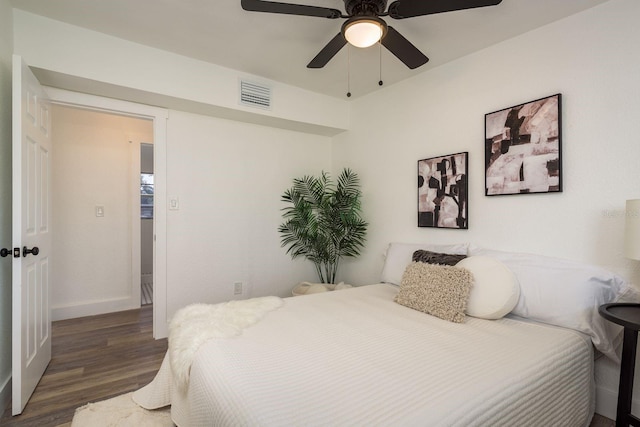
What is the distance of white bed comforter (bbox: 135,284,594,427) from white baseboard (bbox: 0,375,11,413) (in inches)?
35.5

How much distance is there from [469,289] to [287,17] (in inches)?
80.8

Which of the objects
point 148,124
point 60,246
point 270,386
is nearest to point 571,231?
A: point 270,386

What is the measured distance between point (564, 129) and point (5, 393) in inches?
148

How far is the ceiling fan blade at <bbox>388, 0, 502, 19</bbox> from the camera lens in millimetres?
1410

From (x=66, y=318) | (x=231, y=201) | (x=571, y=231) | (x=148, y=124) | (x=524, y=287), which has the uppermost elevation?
(x=148, y=124)

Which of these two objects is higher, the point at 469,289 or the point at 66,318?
the point at 469,289

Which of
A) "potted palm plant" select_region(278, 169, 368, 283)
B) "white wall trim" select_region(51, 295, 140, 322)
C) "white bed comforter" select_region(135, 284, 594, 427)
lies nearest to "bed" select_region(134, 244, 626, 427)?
"white bed comforter" select_region(135, 284, 594, 427)

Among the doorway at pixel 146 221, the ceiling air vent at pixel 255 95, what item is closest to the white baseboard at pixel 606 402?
the ceiling air vent at pixel 255 95

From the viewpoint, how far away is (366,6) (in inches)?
61.4

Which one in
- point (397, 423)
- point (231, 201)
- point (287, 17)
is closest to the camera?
point (397, 423)

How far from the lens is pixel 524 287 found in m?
1.93

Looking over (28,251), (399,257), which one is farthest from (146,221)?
(399,257)

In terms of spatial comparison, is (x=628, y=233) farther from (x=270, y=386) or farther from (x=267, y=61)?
(x=267, y=61)

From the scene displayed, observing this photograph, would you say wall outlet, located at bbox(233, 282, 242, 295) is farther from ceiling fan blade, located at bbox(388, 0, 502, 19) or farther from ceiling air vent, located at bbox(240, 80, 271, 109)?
ceiling fan blade, located at bbox(388, 0, 502, 19)
